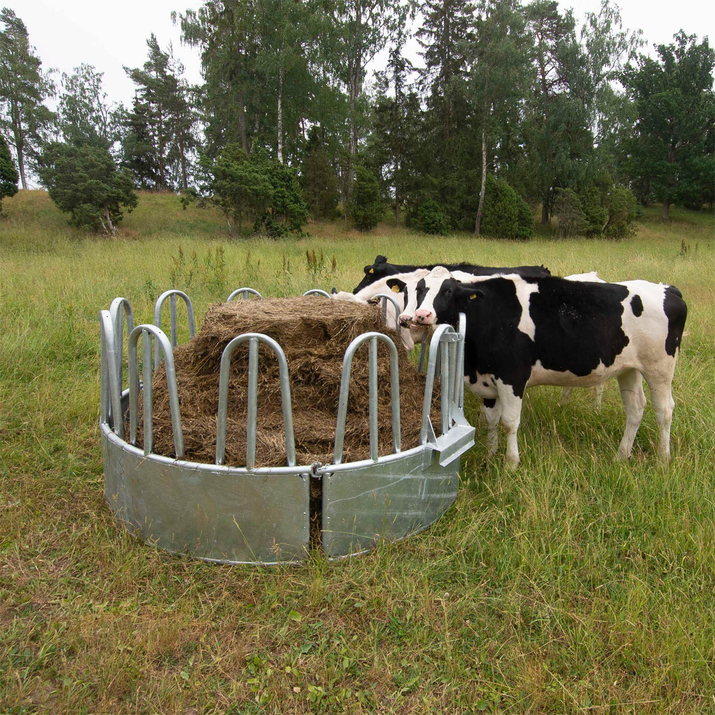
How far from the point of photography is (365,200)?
1193 inches

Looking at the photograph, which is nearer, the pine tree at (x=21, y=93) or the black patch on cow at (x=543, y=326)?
the black patch on cow at (x=543, y=326)

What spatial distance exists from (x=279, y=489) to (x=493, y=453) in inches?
92.0

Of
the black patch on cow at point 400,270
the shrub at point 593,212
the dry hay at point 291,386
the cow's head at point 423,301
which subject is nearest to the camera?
the dry hay at point 291,386

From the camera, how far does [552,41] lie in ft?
115

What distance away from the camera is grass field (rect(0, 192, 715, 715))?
2434 mm

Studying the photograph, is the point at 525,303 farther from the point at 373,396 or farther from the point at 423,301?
the point at 373,396

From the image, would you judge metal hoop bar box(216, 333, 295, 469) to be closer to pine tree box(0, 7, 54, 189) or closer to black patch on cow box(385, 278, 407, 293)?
black patch on cow box(385, 278, 407, 293)

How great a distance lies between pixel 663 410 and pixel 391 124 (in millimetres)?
33110

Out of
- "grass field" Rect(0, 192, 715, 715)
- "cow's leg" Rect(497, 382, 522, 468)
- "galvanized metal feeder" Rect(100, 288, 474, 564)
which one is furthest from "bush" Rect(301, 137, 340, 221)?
"galvanized metal feeder" Rect(100, 288, 474, 564)

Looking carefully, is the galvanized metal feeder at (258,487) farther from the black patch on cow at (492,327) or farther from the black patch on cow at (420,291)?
the black patch on cow at (420,291)

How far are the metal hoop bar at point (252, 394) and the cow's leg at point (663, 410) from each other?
3.17 metres

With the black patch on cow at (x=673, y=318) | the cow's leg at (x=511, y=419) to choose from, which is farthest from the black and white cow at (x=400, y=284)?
the black patch on cow at (x=673, y=318)

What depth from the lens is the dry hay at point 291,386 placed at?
11.8 feet

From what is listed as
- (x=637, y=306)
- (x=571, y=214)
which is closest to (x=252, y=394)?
(x=637, y=306)
